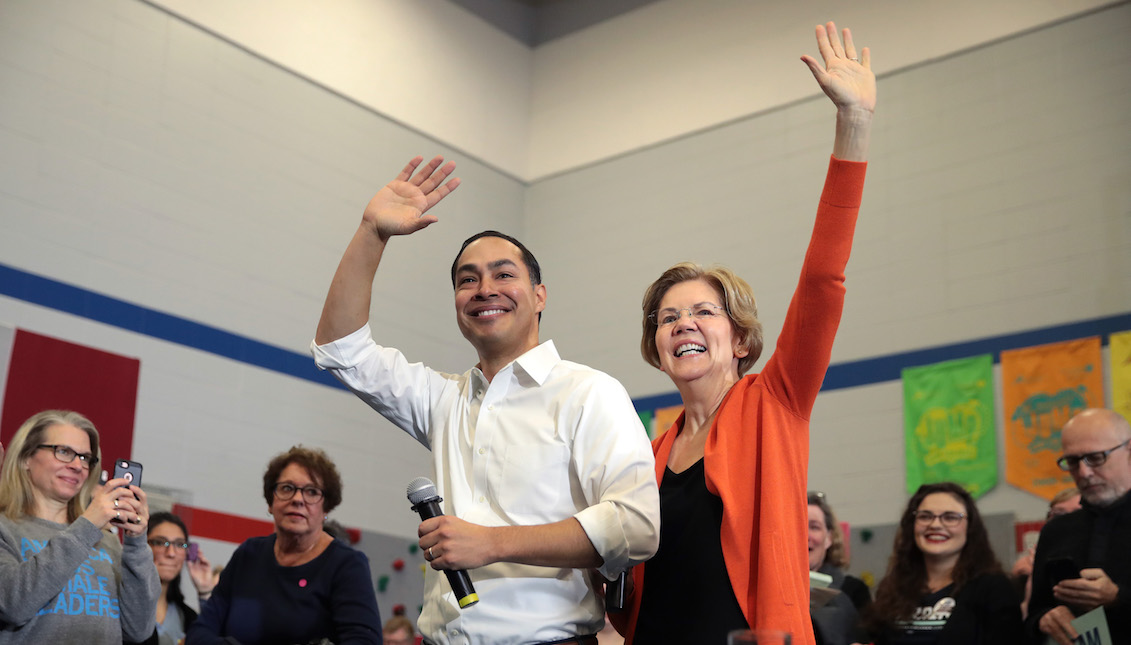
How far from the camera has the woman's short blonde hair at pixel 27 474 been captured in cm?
334

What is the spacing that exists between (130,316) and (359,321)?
436 cm

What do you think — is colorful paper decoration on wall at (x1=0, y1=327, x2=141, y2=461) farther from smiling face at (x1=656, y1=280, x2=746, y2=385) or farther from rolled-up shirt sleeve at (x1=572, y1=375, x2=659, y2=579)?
rolled-up shirt sleeve at (x1=572, y1=375, x2=659, y2=579)

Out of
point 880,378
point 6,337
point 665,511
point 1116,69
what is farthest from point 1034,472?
point 6,337

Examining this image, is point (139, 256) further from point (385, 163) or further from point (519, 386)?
point (519, 386)

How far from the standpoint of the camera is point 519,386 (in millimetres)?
2193

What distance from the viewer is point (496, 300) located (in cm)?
222

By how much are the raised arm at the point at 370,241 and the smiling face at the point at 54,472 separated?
1.55m

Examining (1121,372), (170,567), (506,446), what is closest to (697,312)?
(506,446)

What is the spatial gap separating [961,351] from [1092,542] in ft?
9.31

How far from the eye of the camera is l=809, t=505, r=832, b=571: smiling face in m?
4.20

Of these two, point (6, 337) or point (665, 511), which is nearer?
point (665, 511)

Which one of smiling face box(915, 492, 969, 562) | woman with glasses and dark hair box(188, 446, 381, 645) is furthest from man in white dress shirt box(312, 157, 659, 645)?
smiling face box(915, 492, 969, 562)

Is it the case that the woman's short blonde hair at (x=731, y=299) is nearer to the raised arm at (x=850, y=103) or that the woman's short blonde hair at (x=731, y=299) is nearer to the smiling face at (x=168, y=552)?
the raised arm at (x=850, y=103)

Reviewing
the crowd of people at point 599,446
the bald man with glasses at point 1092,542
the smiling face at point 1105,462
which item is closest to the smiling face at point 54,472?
the crowd of people at point 599,446
